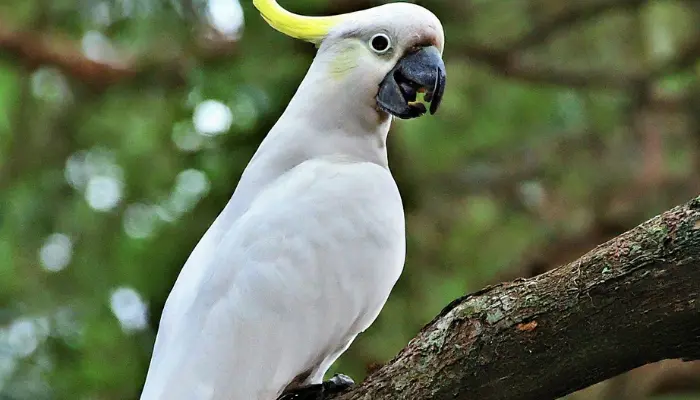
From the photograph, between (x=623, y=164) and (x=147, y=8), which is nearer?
(x=147, y=8)

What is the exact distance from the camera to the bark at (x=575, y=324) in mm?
1466

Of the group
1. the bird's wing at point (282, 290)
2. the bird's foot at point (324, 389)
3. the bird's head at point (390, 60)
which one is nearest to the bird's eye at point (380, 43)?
the bird's head at point (390, 60)

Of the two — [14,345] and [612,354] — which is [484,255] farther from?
[612,354]

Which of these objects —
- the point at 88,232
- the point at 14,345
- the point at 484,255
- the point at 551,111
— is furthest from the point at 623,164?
the point at 14,345

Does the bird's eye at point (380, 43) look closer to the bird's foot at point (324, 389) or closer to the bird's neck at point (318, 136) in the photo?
the bird's neck at point (318, 136)

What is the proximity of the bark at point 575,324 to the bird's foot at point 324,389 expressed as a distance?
0.82 feet

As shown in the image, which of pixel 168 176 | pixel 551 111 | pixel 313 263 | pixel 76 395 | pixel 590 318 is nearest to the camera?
pixel 590 318

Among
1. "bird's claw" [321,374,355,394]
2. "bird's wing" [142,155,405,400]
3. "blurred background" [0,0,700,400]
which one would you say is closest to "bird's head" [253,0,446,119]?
"bird's wing" [142,155,405,400]

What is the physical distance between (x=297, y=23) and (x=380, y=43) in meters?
0.27

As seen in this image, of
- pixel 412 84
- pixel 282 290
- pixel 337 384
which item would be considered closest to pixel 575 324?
pixel 337 384

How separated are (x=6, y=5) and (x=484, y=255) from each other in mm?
2830

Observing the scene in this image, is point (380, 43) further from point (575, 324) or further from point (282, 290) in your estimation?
point (575, 324)

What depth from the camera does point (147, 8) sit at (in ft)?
14.2

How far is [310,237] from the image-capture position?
214cm
